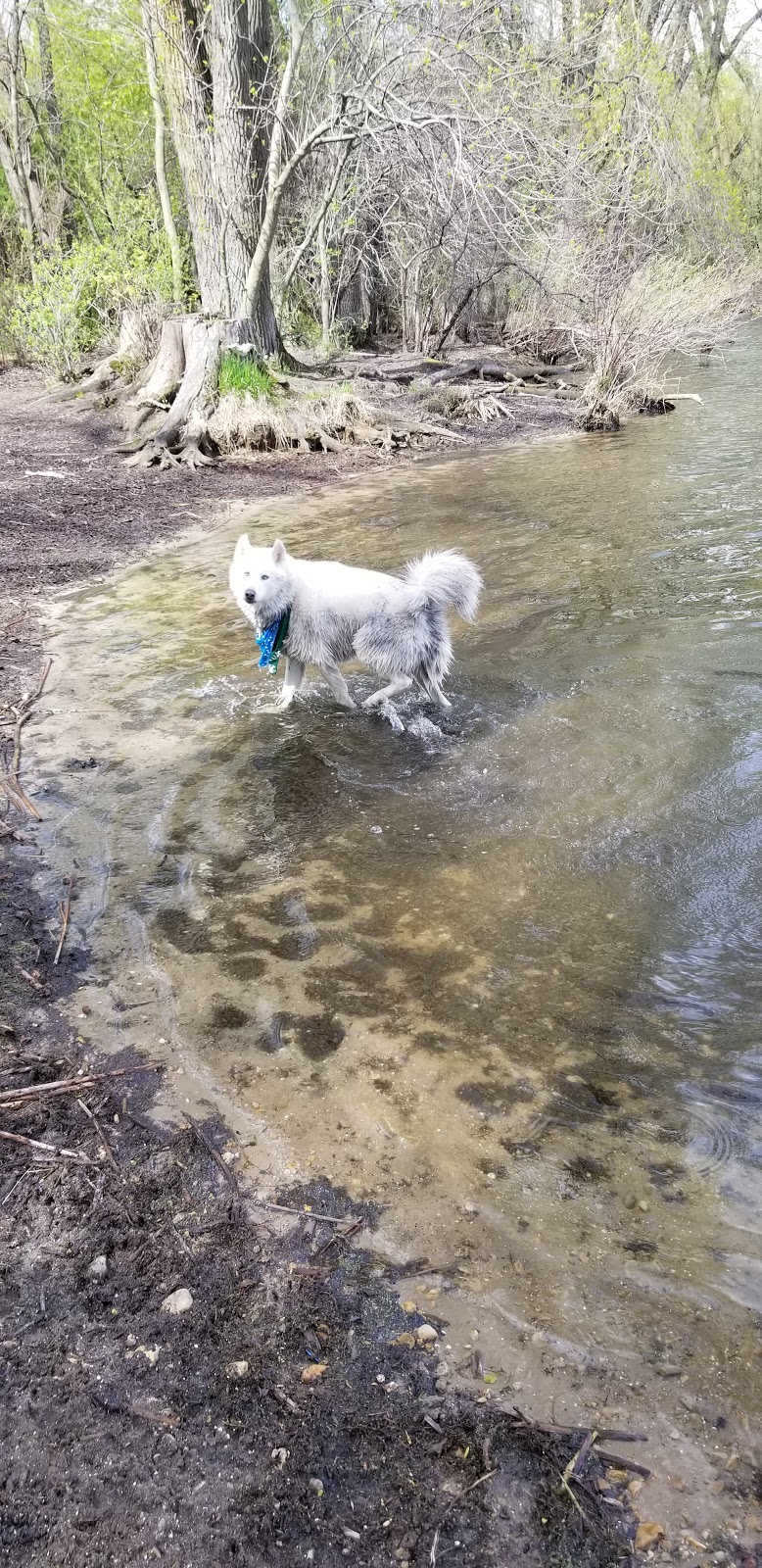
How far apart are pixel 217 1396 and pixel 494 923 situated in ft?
7.72

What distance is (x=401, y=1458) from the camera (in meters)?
2.30

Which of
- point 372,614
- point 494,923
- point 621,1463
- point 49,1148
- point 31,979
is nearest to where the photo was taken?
point 621,1463

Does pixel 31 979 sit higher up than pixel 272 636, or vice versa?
pixel 272 636

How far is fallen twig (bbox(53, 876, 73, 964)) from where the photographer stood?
4.25 m

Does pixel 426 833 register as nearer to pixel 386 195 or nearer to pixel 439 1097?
pixel 439 1097

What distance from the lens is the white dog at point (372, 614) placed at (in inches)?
255

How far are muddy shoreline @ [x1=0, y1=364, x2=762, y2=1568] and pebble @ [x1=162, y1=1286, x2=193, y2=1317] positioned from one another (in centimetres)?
3

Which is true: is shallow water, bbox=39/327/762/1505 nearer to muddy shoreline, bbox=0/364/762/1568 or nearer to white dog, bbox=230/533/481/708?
muddy shoreline, bbox=0/364/762/1568

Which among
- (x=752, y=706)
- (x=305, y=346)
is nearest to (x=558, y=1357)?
(x=752, y=706)

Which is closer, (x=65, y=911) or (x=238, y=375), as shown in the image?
(x=65, y=911)

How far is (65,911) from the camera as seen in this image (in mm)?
4512

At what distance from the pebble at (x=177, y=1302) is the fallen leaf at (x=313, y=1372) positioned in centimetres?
38

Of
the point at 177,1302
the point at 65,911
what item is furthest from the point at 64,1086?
the point at 65,911

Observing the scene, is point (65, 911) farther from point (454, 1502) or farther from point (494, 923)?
point (454, 1502)
